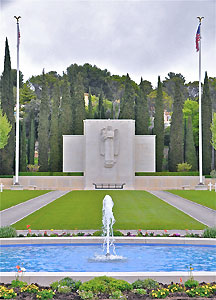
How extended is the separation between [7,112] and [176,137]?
1994 centimetres

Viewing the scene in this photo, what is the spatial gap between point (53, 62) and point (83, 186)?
4652 centimetres

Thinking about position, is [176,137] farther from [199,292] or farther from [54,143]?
[199,292]

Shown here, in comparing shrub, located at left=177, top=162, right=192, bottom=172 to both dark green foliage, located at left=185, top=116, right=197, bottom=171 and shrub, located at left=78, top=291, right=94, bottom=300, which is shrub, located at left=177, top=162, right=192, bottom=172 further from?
shrub, located at left=78, top=291, right=94, bottom=300

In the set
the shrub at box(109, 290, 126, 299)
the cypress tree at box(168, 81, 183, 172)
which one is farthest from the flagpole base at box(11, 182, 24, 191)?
the shrub at box(109, 290, 126, 299)

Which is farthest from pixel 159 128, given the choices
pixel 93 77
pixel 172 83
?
pixel 93 77

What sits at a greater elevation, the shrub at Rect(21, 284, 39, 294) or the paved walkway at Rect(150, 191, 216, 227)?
the shrub at Rect(21, 284, 39, 294)

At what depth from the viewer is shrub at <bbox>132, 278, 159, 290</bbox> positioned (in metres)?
7.99

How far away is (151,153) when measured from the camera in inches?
1891

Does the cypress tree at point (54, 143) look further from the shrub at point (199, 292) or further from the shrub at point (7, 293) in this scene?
the shrub at point (199, 292)

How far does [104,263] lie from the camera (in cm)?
1120

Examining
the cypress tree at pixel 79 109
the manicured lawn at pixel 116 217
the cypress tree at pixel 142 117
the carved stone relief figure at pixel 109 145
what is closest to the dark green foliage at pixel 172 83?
the cypress tree at pixel 142 117

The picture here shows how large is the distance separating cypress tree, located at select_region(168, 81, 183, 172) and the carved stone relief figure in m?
10.9

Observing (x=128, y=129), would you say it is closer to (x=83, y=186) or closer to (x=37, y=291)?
(x=83, y=186)

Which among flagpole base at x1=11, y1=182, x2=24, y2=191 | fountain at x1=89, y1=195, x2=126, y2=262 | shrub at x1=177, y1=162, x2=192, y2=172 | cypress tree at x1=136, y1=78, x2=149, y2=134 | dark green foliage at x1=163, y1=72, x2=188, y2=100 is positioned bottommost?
flagpole base at x1=11, y1=182, x2=24, y2=191
